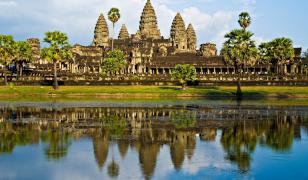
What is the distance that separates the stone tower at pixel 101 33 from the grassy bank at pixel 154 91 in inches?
3236

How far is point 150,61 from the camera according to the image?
136500 millimetres

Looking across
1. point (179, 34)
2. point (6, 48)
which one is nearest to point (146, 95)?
point (6, 48)

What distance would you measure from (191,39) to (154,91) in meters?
102

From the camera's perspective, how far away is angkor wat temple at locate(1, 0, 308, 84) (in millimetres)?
102375

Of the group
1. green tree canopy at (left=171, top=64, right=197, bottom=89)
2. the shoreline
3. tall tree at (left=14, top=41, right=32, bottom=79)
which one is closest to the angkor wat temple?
tall tree at (left=14, top=41, right=32, bottom=79)

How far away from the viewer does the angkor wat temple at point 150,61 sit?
Result: 102375 millimetres

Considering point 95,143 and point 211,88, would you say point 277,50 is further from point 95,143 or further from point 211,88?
point 95,143

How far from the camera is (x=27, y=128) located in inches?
1302

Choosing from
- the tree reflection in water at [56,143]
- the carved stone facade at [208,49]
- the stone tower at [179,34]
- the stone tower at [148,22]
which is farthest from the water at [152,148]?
the stone tower at [148,22]

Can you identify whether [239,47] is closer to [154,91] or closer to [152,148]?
[154,91]

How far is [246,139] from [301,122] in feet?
38.6

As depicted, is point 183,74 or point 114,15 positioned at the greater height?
point 114,15

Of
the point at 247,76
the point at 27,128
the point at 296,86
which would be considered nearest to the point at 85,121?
the point at 27,128

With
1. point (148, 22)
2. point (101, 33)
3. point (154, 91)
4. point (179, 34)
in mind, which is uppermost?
point (148, 22)
